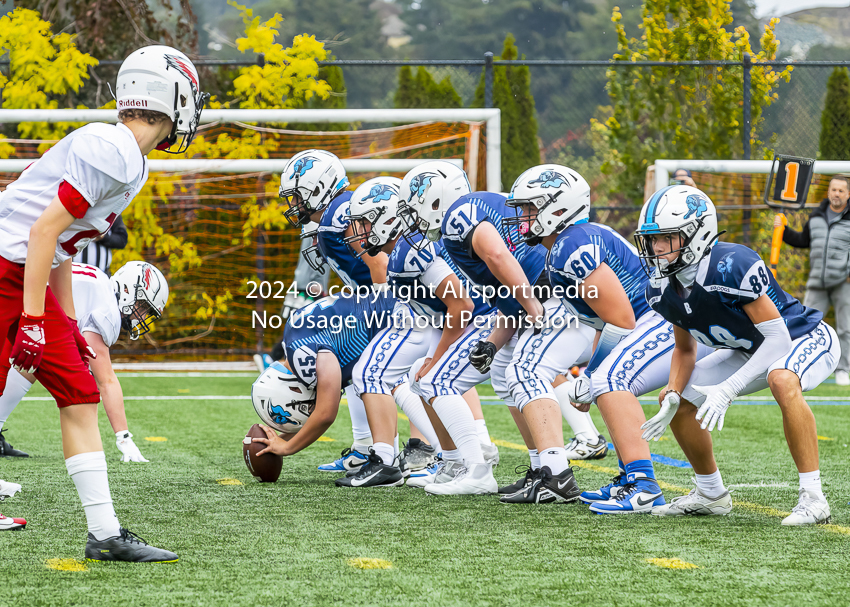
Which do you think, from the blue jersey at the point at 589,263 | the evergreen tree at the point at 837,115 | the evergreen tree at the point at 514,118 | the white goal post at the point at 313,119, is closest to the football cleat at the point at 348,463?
the blue jersey at the point at 589,263

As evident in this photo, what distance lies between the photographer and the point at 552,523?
153 inches

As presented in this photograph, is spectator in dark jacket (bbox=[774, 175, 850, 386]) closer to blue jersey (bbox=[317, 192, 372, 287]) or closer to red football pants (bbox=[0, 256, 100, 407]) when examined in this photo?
blue jersey (bbox=[317, 192, 372, 287])

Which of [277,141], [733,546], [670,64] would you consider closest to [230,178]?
[277,141]

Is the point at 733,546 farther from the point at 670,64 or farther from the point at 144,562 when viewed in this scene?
the point at 670,64

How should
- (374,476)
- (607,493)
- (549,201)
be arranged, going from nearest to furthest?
1. (607,493)
2. (549,201)
3. (374,476)

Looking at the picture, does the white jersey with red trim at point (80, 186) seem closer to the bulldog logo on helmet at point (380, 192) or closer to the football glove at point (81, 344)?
the football glove at point (81, 344)

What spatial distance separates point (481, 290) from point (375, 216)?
0.65 m

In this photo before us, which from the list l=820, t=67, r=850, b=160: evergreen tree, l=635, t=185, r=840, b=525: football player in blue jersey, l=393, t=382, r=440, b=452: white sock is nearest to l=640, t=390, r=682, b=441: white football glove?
l=635, t=185, r=840, b=525: football player in blue jersey

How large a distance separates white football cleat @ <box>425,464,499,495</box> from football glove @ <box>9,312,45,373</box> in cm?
219

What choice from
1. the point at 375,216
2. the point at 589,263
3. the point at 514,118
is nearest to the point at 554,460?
the point at 589,263

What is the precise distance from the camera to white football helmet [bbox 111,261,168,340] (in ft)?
17.5

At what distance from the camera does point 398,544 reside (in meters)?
3.46

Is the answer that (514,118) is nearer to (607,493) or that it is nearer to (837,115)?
(837,115)

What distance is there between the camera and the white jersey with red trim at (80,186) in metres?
2.96
